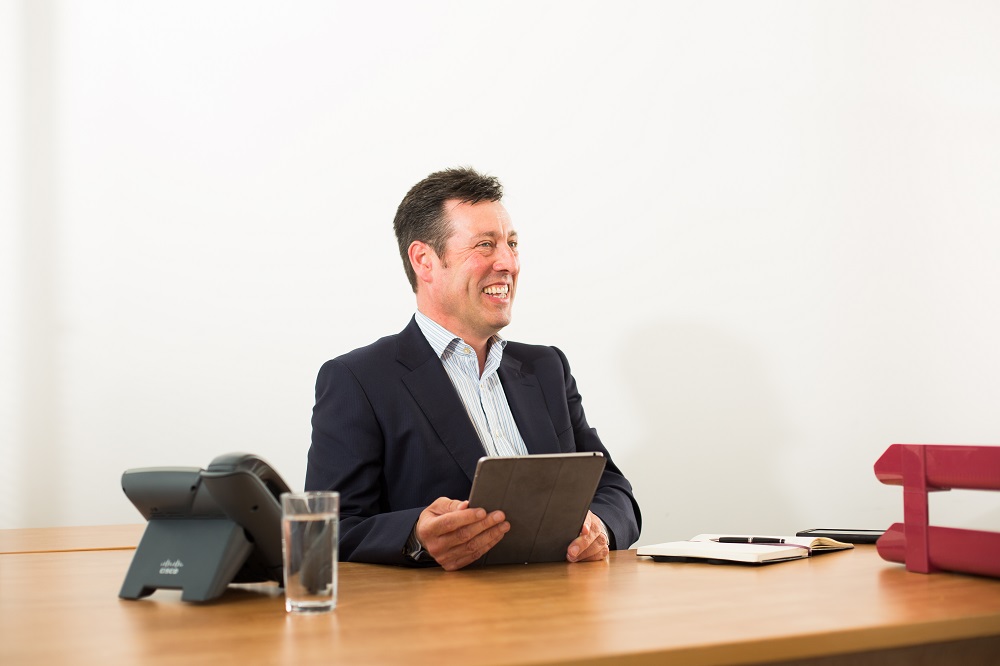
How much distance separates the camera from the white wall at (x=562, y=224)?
285 cm

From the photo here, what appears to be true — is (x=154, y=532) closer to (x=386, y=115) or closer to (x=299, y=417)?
(x=299, y=417)

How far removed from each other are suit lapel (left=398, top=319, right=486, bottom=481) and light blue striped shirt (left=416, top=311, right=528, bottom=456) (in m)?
0.10

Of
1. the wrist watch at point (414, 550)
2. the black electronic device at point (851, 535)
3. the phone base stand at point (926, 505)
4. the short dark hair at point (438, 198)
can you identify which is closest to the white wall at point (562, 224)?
the short dark hair at point (438, 198)

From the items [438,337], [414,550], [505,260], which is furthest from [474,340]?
[414,550]

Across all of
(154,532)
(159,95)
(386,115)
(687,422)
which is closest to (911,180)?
(687,422)

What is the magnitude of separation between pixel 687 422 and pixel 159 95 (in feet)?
6.58

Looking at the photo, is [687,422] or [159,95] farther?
[687,422]

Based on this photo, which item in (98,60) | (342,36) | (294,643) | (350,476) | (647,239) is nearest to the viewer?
(294,643)

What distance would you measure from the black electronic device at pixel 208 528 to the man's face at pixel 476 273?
1104 millimetres

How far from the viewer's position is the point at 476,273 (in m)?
2.48

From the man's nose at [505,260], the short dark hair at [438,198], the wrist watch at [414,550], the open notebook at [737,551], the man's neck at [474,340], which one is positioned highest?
the short dark hair at [438,198]

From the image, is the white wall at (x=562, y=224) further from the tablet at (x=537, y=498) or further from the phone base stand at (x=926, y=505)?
the phone base stand at (x=926, y=505)

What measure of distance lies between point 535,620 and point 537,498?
1.71 feet

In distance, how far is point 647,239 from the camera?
136 inches
